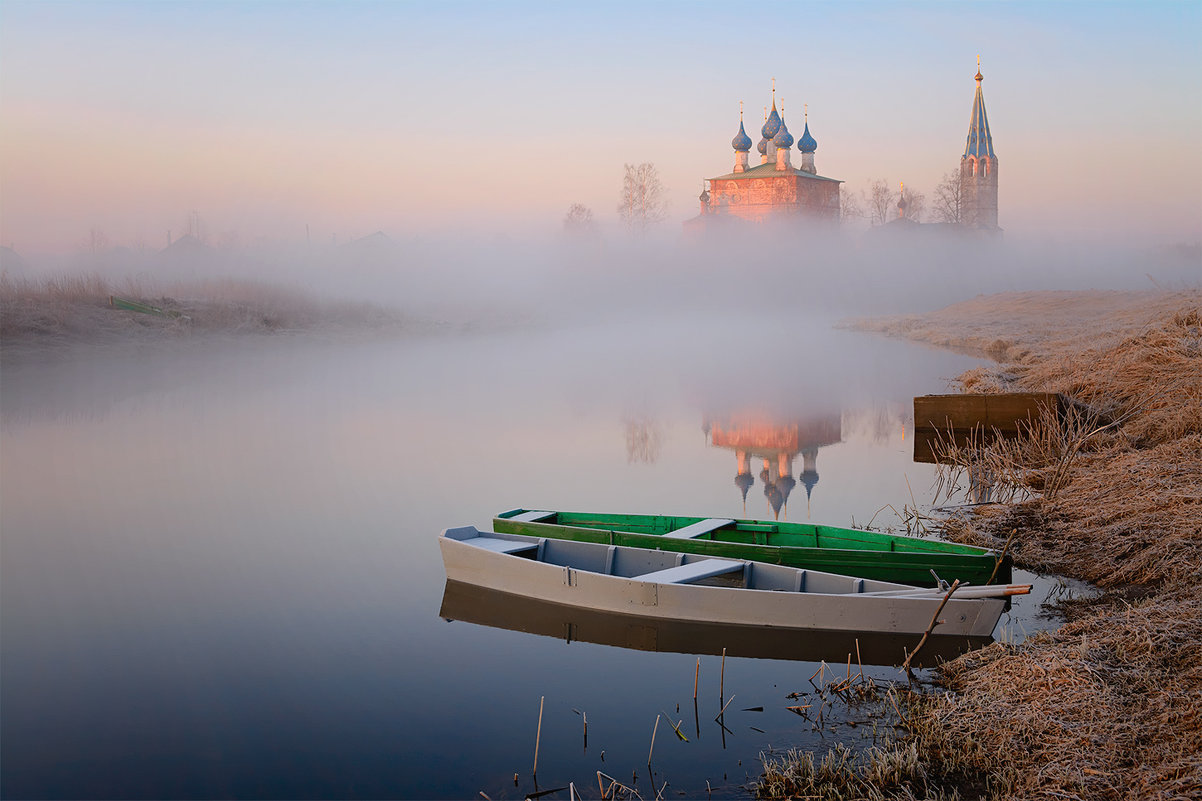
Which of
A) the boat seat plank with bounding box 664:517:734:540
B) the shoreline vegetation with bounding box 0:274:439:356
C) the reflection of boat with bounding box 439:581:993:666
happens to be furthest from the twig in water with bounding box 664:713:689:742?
the shoreline vegetation with bounding box 0:274:439:356

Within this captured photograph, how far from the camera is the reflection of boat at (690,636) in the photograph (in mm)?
7398

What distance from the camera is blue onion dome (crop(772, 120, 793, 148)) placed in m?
88.5

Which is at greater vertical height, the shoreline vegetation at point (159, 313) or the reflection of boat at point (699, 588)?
the shoreline vegetation at point (159, 313)

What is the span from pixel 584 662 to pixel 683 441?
1071 centimetres

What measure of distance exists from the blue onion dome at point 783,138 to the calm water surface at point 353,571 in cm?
6482

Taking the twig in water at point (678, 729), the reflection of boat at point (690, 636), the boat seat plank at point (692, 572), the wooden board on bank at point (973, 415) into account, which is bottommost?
the twig in water at point (678, 729)

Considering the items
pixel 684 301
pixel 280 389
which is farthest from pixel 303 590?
pixel 684 301

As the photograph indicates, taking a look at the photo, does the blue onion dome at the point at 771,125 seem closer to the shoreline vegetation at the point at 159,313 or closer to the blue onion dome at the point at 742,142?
the blue onion dome at the point at 742,142

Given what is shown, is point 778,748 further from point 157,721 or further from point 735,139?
point 735,139

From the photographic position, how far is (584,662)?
307 inches

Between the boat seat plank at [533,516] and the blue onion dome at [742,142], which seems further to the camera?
the blue onion dome at [742,142]

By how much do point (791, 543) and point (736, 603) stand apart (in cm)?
166

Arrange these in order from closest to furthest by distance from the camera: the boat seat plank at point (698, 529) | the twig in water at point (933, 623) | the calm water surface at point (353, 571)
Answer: the calm water surface at point (353, 571) < the twig in water at point (933, 623) < the boat seat plank at point (698, 529)

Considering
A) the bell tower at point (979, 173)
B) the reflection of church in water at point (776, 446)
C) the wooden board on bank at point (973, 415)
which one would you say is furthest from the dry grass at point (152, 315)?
the bell tower at point (979, 173)
